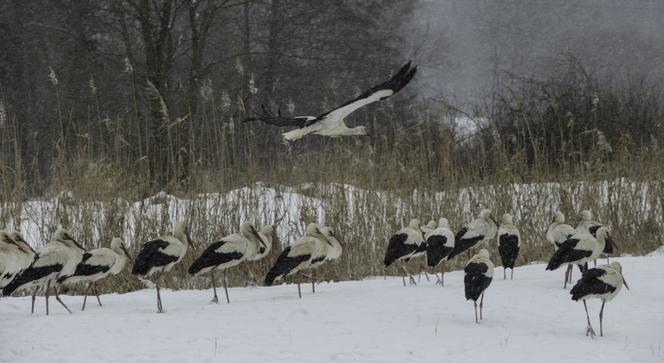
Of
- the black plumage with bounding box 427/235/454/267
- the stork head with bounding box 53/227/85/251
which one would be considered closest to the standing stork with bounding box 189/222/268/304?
the stork head with bounding box 53/227/85/251

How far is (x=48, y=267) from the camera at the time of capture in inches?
315

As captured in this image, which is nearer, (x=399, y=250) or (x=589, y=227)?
(x=399, y=250)

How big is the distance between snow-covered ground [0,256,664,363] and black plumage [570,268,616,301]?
360 millimetres

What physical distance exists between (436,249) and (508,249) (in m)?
0.82

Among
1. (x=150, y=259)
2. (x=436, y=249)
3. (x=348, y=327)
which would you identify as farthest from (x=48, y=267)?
(x=436, y=249)

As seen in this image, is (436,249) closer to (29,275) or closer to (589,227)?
(589,227)

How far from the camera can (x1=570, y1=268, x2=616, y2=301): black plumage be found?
7.07 meters

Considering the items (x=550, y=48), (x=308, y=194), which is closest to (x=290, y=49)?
(x=308, y=194)

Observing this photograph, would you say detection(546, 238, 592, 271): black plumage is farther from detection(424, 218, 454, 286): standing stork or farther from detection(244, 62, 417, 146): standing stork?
detection(244, 62, 417, 146): standing stork

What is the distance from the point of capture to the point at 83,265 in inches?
324

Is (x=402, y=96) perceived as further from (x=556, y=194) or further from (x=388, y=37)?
(x=556, y=194)

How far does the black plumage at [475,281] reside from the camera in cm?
734

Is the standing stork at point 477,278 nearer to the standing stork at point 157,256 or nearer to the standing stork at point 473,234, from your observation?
the standing stork at point 473,234

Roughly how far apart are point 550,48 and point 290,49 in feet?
147
